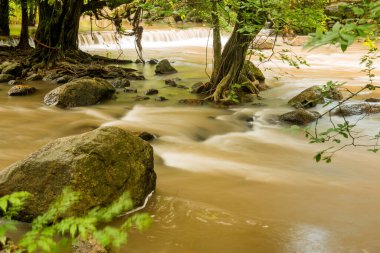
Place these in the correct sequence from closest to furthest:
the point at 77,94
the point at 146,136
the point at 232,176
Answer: the point at 232,176 → the point at 146,136 → the point at 77,94

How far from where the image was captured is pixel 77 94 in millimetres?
8672

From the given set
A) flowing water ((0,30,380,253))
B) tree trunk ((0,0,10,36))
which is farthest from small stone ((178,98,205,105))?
tree trunk ((0,0,10,36))

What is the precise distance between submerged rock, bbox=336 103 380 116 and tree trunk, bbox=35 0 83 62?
8135 millimetres

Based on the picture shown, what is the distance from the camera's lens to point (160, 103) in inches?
363

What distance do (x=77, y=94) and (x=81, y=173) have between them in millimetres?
5510

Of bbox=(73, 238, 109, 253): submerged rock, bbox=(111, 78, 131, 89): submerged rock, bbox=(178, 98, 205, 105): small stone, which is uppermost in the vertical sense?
bbox=(73, 238, 109, 253): submerged rock

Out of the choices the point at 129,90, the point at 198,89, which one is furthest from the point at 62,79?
the point at 198,89

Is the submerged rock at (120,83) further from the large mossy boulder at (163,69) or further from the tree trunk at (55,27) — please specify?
the tree trunk at (55,27)

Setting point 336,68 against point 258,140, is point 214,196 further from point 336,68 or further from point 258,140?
point 336,68

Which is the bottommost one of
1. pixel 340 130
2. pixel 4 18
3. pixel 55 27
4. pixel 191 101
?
pixel 191 101

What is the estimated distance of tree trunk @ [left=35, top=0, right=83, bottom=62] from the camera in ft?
39.8

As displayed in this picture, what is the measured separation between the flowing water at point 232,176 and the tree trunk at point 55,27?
222 cm

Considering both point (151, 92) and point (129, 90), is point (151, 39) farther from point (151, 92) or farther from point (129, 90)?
point (151, 92)

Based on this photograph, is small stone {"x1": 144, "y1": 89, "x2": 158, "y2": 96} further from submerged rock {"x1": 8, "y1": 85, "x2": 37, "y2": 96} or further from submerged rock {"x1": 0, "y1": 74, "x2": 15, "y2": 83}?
submerged rock {"x1": 0, "y1": 74, "x2": 15, "y2": 83}
